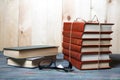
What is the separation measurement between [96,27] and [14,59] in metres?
0.35

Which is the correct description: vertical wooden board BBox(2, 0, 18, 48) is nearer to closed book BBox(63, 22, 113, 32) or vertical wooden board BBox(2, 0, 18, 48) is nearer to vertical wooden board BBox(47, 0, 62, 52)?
vertical wooden board BBox(47, 0, 62, 52)

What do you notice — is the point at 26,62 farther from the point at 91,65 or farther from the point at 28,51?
the point at 91,65

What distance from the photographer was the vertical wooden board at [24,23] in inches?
51.5

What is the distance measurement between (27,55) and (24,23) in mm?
400

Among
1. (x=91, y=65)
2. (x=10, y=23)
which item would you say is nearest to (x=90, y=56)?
(x=91, y=65)

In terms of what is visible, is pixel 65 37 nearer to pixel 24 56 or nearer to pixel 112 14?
pixel 24 56

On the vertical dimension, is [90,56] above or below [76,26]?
below

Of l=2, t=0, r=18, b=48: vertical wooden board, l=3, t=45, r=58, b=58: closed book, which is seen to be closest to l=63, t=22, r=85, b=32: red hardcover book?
l=3, t=45, r=58, b=58: closed book

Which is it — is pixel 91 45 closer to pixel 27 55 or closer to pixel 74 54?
pixel 74 54

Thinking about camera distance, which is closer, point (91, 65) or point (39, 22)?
point (91, 65)

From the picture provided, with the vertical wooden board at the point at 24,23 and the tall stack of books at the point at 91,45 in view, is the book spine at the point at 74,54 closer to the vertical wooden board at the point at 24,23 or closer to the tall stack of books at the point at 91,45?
the tall stack of books at the point at 91,45

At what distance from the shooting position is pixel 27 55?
953 millimetres

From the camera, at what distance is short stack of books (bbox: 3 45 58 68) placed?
0.94 metres

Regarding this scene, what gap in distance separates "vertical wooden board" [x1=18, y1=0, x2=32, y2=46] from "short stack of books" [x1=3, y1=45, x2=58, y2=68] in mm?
330
